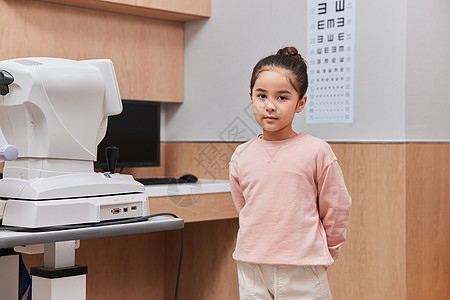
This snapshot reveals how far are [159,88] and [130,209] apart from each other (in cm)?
181

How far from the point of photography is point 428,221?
2.67 m

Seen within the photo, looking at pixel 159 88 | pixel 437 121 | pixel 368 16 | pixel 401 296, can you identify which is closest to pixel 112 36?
pixel 159 88

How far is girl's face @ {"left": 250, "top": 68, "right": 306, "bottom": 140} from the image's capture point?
1686 mm

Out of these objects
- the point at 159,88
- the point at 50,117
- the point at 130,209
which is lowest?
the point at 130,209

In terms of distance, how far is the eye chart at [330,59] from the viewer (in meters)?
2.76

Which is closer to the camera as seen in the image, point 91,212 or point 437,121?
point 91,212

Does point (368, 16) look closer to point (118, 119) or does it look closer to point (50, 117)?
point (118, 119)

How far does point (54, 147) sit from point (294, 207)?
0.65 meters

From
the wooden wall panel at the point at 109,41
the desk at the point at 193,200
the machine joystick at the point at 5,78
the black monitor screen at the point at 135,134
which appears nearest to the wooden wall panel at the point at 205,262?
the desk at the point at 193,200

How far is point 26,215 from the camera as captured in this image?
4.94 ft

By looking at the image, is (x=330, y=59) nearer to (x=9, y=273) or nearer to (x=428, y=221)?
(x=428, y=221)

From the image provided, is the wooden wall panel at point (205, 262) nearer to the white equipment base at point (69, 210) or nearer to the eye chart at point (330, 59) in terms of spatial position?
the eye chart at point (330, 59)

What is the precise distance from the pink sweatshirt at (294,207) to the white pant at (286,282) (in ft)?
0.11

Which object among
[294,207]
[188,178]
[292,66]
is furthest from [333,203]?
[188,178]
